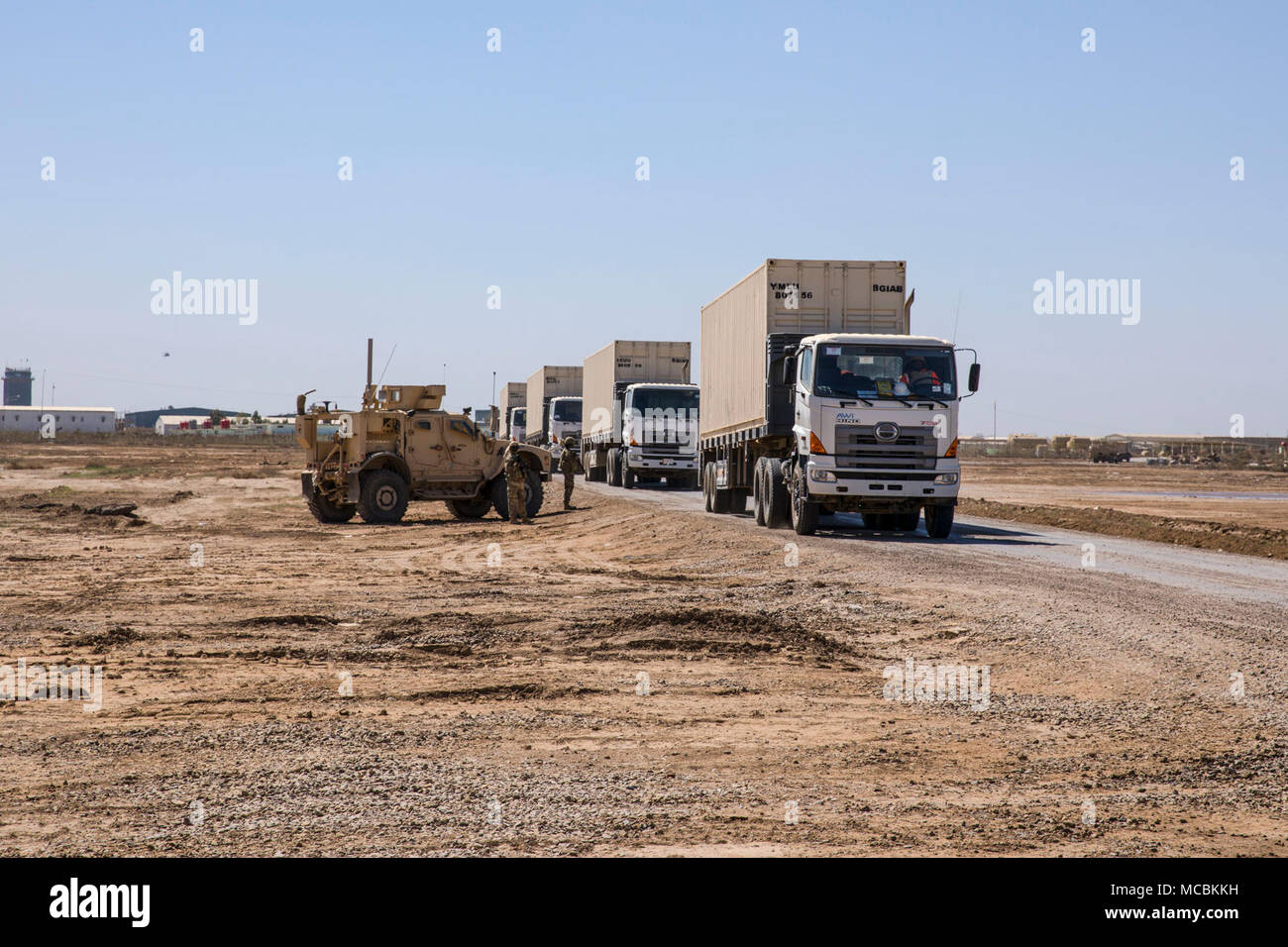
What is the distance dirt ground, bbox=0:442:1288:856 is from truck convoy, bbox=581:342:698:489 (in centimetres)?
1958

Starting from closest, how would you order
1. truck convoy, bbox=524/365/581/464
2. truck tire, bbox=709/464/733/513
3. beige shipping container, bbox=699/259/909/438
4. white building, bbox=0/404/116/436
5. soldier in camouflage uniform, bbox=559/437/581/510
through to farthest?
beige shipping container, bbox=699/259/909/438 < truck tire, bbox=709/464/733/513 < soldier in camouflage uniform, bbox=559/437/581/510 < truck convoy, bbox=524/365/581/464 < white building, bbox=0/404/116/436

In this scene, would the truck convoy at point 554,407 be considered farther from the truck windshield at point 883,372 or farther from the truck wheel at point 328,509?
the truck windshield at point 883,372

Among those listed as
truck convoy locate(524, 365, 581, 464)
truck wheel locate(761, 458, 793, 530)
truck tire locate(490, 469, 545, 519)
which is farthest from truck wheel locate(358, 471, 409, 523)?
truck convoy locate(524, 365, 581, 464)

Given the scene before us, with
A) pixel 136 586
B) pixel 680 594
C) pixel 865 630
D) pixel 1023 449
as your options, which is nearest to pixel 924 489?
pixel 680 594

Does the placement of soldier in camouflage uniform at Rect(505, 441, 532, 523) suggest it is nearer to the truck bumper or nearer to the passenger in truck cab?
the truck bumper

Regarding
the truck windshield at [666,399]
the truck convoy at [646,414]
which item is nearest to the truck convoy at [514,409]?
the truck convoy at [646,414]

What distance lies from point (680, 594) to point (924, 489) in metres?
6.51

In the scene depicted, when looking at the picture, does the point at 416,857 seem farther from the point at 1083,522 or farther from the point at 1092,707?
the point at 1083,522

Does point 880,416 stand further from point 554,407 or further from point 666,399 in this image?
point 554,407

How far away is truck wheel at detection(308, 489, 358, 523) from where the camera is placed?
25297mm

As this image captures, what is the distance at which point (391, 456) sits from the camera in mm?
24812

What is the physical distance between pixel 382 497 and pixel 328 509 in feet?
4.37

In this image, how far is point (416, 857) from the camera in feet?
16.4

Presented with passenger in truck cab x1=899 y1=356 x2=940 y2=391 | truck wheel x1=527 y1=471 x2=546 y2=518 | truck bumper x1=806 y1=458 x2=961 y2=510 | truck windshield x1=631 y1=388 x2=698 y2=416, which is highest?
truck windshield x1=631 y1=388 x2=698 y2=416
